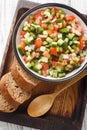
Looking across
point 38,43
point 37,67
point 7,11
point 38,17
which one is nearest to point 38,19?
point 38,17

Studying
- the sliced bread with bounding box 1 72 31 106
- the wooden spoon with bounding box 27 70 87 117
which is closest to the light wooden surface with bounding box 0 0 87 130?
the sliced bread with bounding box 1 72 31 106

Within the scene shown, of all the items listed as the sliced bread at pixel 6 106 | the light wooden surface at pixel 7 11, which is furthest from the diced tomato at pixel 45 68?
the light wooden surface at pixel 7 11

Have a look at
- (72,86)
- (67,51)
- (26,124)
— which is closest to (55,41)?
(67,51)

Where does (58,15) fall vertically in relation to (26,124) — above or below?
above

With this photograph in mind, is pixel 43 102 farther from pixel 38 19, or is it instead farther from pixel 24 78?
pixel 38 19

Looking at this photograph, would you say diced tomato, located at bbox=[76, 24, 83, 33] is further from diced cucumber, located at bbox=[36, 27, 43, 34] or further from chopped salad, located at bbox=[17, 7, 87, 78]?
diced cucumber, located at bbox=[36, 27, 43, 34]

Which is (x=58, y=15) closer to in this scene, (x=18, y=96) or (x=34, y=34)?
(x=34, y=34)
